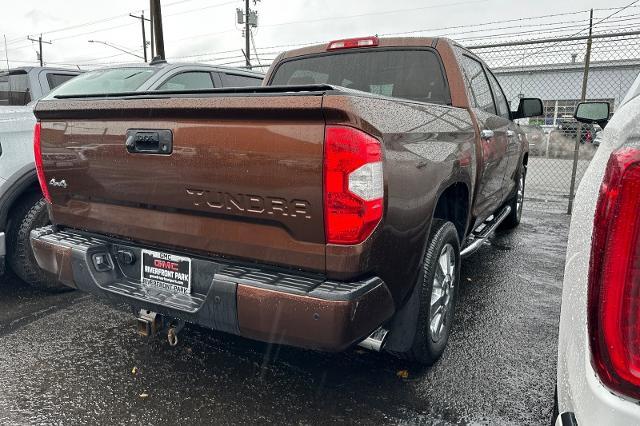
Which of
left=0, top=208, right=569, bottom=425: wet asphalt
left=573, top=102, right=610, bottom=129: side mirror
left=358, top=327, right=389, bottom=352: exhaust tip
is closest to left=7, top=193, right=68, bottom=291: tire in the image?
left=0, top=208, right=569, bottom=425: wet asphalt

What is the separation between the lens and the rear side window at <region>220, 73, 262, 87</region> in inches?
222

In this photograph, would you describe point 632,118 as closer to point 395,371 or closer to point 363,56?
point 395,371

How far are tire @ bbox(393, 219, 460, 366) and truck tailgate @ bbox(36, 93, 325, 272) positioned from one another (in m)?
0.84

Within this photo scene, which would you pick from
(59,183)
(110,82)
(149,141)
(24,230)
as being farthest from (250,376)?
(110,82)

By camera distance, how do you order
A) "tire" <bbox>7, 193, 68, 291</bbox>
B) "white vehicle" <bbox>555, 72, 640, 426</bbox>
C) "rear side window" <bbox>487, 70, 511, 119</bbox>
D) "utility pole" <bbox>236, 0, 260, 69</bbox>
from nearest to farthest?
"white vehicle" <bbox>555, 72, 640, 426</bbox>, "tire" <bbox>7, 193, 68, 291</bbox>, "rear side window" <bbox>487, 70, 511, 119</bbox>, "utility pole" <bbox>236, 0, 260, 69</bbox>

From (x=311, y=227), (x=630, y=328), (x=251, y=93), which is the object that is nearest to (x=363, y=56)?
(x=251, y=93)

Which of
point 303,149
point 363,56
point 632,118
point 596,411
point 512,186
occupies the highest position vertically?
point 363,56

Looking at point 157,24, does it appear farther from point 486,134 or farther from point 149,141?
point 149,141

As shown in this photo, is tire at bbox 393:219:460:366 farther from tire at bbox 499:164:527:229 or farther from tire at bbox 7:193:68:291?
tire at bbox 499:164:527:229

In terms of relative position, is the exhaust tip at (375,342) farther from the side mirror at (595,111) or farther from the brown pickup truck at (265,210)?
the side mirror at (595,111)

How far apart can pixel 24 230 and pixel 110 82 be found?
1.86 m

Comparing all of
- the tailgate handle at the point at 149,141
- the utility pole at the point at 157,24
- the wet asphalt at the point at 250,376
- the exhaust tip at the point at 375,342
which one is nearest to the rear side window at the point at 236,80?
the wet asphalt at the point at 250,376

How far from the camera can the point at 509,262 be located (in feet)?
16.9

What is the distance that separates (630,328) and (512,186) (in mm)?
4871
